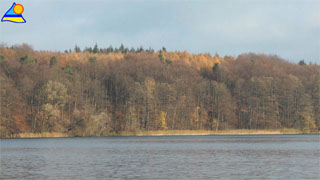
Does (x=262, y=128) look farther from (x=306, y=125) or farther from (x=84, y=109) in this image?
(x=84, y=109)

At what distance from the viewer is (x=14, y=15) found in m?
32.4

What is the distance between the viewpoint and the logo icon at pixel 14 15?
31.7 meters

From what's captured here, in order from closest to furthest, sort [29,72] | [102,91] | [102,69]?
[29,72] → [102,91] → [102,69]

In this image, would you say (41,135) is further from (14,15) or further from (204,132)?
(14,15)

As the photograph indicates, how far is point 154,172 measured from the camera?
4119 cm

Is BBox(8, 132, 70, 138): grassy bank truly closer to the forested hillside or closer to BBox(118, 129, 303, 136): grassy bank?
the forested hillside

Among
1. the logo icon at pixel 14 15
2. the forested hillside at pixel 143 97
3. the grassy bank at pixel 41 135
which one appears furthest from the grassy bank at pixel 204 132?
the logo icon at pixel 14 15

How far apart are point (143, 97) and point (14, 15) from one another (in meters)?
101

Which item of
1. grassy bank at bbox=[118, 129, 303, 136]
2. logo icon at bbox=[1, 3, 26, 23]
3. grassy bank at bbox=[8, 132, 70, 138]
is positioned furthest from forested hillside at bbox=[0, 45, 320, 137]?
logo icon at bbox=[1, 3, 26, 23]

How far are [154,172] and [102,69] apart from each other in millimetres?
116295

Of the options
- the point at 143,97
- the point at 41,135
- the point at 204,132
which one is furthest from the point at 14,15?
the point at 204,132

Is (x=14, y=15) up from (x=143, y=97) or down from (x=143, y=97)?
down

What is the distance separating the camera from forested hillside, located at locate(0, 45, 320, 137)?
117 metres

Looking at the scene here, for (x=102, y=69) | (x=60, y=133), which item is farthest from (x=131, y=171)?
(x=102, y=69)
